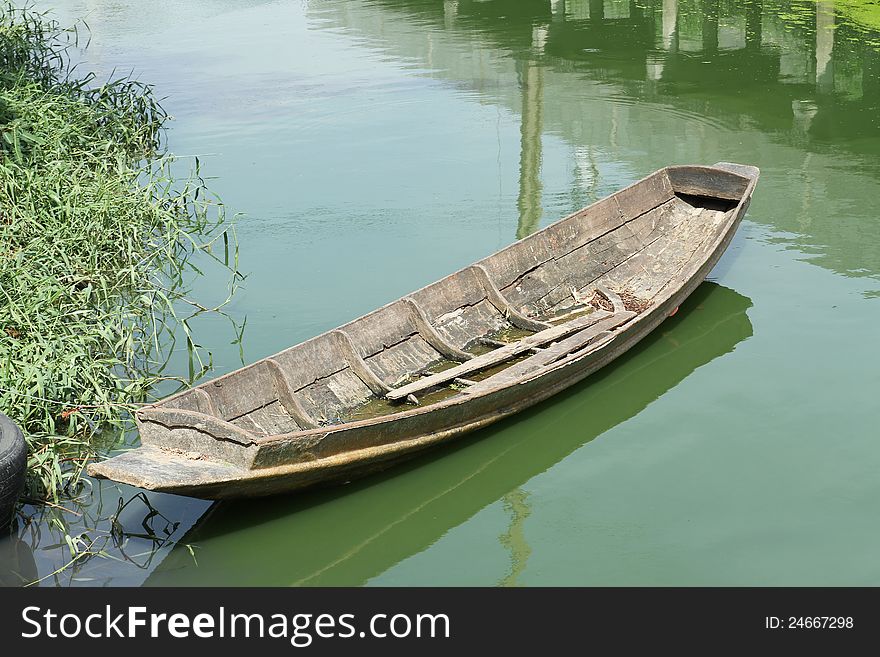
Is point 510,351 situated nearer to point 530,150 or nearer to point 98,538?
point 98,538

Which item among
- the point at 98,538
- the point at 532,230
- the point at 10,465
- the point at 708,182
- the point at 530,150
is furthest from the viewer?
the point at 530,150

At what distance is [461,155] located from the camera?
11.8 meters

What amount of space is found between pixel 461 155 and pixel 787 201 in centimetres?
357

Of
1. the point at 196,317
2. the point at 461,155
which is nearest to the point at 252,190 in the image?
the point at 461,155

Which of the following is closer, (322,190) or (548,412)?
(548,412)

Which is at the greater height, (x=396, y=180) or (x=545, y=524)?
(x=396, y=180)

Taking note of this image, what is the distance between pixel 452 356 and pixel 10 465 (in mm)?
2804

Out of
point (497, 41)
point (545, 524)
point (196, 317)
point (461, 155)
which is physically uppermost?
point (497, 41)

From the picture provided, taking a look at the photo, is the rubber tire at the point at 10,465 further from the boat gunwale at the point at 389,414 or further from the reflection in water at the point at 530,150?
the reflection in water at the point at 530,150

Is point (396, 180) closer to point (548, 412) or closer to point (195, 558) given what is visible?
point (548, 412)

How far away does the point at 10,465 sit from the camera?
4934mm

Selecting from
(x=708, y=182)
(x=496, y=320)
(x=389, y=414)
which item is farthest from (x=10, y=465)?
(x=708, y=182)

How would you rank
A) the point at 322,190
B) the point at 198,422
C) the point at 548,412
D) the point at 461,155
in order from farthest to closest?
the point at 461,155, the point at 322,190, the point at 548,412, the point at 198,422

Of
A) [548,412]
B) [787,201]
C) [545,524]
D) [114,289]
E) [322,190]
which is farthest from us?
[322,190]
